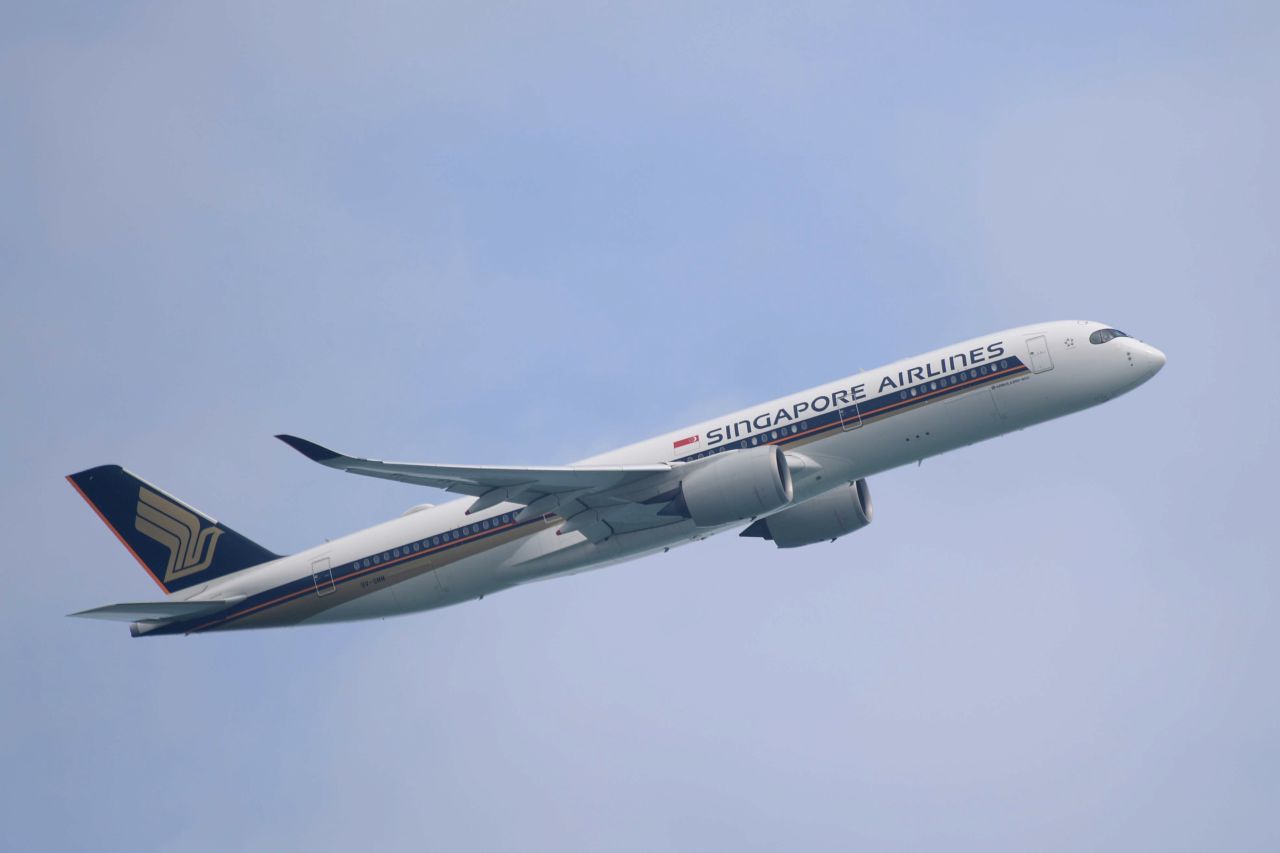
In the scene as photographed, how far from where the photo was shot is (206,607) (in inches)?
2184

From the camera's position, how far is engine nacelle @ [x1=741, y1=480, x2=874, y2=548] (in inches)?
2226

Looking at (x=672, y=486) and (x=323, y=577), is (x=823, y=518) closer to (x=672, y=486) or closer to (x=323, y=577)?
(x=672, y=486)

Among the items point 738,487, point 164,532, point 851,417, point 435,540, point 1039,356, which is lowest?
point 738,487

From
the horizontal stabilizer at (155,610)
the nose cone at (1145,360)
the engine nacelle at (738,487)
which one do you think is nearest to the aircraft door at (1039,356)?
the nose cone at (1145,360)

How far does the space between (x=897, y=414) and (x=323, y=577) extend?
21.0m

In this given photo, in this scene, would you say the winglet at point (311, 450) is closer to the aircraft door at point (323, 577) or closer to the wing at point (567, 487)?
the wing at point (567, 487)

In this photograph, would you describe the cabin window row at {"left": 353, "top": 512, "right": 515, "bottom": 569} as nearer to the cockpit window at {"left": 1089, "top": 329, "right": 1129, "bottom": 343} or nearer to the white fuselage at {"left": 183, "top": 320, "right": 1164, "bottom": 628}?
the white fuselage at {"left": 183, "top": 320, "right": 1164, "bottom": 628}

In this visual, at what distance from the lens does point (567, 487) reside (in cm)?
5028

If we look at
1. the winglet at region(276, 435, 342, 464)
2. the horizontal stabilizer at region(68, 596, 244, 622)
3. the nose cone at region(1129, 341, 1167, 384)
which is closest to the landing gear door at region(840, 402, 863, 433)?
the nose cone at region(1129, 341, 1167, 384)

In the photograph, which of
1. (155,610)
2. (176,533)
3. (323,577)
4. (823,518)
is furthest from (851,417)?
(176,533)

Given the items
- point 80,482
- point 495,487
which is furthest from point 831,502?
point 80,482

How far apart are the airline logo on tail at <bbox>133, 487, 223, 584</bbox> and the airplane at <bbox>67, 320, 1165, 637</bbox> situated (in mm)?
1389

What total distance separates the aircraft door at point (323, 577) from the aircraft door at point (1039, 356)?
993 inches

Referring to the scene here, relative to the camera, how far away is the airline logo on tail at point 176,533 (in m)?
57.4
